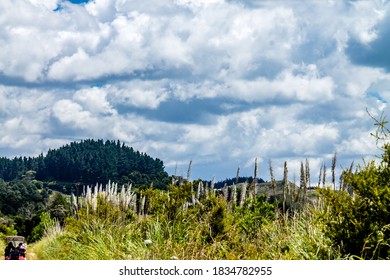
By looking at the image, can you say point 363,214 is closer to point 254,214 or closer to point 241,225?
point 241,225

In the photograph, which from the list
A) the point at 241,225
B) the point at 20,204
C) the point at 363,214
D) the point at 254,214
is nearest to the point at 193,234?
the point at 241,225

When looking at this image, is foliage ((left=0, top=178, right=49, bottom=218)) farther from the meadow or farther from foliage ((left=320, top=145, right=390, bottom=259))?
foliage ((left=320, top=145, right=390, bottom=259))

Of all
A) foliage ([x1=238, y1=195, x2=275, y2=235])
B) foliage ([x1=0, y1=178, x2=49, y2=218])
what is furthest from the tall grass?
foliage ([x1=0, y1=178, x2=49, y2=218])

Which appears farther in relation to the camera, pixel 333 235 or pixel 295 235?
pixel 295 235

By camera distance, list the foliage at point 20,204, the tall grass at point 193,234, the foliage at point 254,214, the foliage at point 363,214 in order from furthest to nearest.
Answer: the foliage at point 20,204, the foliage at point 254,214, the tall grass at point 193,234, the foliage at point 363,214

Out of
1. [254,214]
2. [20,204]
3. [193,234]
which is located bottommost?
[193,234]

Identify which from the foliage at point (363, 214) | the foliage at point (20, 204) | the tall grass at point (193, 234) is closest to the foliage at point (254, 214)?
the tall grass at point (193, 234)

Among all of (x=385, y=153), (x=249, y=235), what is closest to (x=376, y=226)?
(x=385, y=153)

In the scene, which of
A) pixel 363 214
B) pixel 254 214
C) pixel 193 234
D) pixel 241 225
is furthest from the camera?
pixel 254 214

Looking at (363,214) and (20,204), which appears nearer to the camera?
(363,214)

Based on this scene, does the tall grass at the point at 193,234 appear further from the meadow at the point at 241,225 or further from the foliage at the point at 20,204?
the foliage at the point at 20,204
